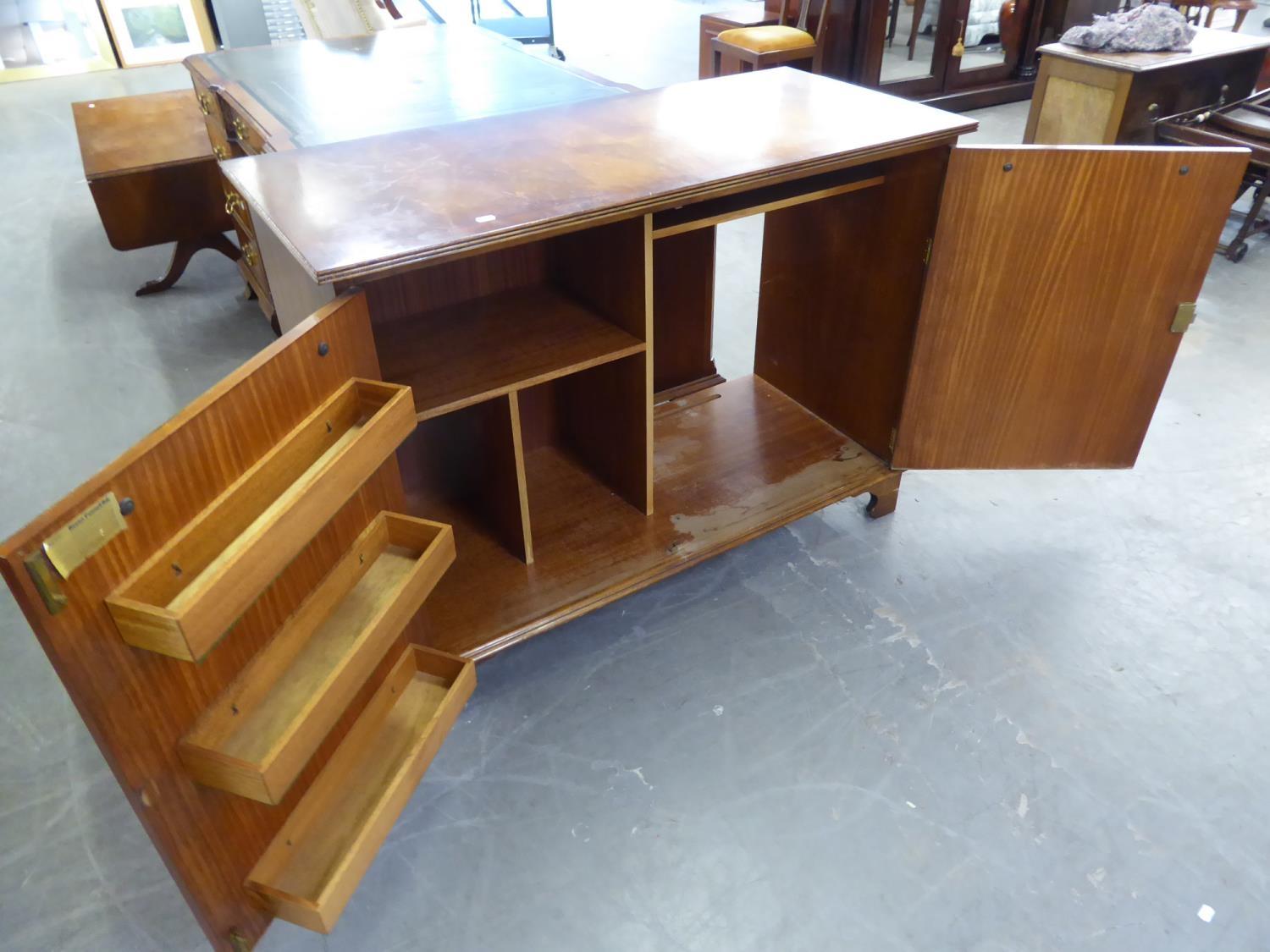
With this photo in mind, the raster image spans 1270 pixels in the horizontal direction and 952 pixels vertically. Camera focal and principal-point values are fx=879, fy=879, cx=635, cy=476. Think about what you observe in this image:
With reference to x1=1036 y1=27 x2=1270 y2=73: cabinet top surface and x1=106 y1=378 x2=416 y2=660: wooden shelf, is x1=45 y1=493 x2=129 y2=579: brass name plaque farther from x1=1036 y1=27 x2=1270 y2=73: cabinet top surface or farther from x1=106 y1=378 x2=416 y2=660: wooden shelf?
x1=1036 y1=27 x2=1270 y2=73: cabinet top surface

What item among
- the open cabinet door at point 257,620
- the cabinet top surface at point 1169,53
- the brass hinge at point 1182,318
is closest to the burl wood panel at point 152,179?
the open cabinet door at point 257,620

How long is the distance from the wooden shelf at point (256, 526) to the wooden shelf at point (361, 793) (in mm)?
455

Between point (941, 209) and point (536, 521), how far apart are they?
3.47 feet

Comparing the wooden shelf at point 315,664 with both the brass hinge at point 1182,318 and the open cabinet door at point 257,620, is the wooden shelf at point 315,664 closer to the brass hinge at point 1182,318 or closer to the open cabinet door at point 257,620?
the open cabinet door at point 257,620

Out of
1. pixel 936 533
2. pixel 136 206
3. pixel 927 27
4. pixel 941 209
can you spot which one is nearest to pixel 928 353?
pixel 941 209

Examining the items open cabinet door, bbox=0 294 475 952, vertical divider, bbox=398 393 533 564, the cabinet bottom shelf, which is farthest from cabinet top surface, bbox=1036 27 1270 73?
open cabinet door, bbox=0 294 475 952

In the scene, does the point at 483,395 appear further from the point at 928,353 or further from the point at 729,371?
the point at 729,371

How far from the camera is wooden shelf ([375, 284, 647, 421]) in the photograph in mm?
1540

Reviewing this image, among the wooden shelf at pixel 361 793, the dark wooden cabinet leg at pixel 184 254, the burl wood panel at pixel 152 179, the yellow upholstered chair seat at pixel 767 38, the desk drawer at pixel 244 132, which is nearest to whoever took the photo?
the wooden shelf at pixel 361 793

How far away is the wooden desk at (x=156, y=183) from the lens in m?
3.04

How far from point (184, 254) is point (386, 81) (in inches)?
45.2

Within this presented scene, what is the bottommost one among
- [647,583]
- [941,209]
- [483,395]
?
[647,583]

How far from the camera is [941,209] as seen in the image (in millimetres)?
1727

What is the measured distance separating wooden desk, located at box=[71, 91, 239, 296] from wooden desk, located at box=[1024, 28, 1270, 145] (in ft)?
11.9
